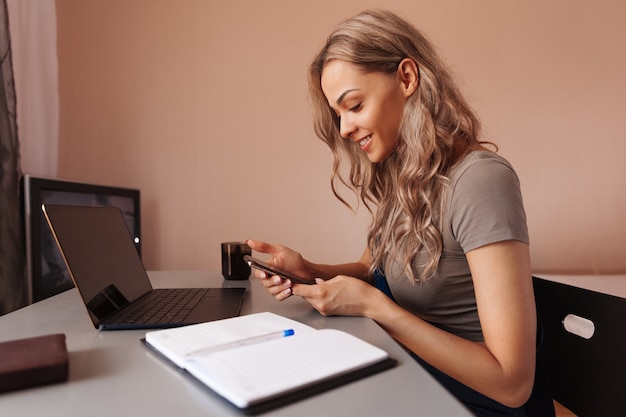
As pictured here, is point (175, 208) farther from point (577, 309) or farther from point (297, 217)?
point (577, 309)

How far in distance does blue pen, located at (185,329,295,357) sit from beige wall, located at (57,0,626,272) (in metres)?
1.12

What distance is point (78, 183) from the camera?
1236mm

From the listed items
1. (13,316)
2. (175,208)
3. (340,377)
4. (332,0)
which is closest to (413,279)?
(340,377)

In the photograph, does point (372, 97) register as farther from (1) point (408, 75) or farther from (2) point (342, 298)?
(2) point (342, 298)

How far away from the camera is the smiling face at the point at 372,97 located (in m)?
0.89

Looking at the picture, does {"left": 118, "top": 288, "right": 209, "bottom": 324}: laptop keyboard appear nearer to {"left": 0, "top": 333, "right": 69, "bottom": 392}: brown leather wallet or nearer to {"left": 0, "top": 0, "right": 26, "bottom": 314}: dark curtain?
{"left": 0, "top": 333, "right": 69, "bottom": 392}: brown leather wallet

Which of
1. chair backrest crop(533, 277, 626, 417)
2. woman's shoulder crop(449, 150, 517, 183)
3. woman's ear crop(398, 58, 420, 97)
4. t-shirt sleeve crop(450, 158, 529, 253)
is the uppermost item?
woman's ear crop(398, 58, 420, 97)

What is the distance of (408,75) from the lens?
0.90 metres

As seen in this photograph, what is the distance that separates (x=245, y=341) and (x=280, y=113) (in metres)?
1.29

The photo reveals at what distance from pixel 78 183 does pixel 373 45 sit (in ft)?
2.99

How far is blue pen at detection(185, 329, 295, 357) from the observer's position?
0.50m

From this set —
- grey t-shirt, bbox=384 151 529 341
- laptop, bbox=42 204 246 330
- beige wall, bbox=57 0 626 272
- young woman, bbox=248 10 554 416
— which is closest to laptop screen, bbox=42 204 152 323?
laptop, bbox=42 204 246 330

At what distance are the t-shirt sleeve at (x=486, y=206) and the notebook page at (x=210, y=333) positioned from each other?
1.02 feet

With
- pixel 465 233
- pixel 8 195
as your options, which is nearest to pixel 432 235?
pixel 465 233
